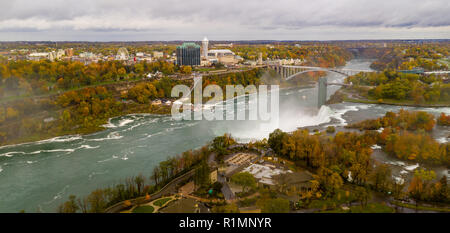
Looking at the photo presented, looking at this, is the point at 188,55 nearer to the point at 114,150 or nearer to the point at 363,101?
the point at 363,101

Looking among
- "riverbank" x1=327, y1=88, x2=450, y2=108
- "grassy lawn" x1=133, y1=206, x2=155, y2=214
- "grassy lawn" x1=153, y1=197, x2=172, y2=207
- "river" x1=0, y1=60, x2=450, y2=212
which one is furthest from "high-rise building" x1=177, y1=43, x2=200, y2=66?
"grassy lawn" x1=133, y1=206, x2=155, y2=214

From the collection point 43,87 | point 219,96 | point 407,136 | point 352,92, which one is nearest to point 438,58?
point 352,92

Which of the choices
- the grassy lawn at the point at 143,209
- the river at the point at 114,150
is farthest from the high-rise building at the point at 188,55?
the grassy lawn at the point at 143,209

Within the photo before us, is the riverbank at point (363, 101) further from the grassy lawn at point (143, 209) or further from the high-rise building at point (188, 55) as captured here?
the high-rise building at point (188, 55)

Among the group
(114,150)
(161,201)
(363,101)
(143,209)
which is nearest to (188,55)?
(363,101)

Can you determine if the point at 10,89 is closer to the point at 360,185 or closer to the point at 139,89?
the point at 139,89

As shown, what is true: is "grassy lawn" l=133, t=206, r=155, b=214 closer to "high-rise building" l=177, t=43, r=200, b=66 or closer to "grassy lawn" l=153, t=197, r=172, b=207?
"grassy lawn" l=153, t=197, r=172, b=207
